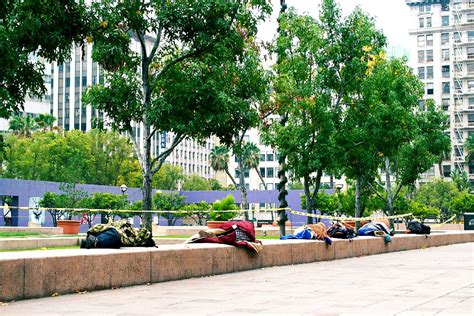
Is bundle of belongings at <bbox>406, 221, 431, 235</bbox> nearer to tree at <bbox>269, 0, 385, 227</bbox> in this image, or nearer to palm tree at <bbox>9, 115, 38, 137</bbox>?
tree at <bbox>269, 0, 385, 227</bbox>

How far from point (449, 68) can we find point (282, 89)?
354 feet

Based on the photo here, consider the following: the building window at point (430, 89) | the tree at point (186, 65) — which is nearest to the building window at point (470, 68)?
the building window at point (430, 89)

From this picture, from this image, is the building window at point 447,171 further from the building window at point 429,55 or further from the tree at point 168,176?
the tree at point 168,176

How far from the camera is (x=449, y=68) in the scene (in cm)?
12812

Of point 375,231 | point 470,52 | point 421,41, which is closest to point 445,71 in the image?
point 470,52

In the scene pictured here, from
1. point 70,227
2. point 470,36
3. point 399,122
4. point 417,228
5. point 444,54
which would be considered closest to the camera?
point 417,228

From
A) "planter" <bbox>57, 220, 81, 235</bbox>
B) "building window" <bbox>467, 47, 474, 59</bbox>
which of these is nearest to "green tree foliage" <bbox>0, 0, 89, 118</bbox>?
"planter" <bbox>57, 220, 81, 235</bbox>

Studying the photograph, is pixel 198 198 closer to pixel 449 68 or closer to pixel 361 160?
pixel 361 160

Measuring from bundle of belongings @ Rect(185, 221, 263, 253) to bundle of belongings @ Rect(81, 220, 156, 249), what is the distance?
174 cm

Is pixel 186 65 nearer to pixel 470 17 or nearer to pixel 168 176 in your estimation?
pixel 168 176

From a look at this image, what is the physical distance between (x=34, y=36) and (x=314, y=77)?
54.1 feet

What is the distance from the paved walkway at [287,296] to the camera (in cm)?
770

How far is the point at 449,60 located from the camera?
12888 centimetres

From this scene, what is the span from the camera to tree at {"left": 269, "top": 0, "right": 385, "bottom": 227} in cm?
2705
